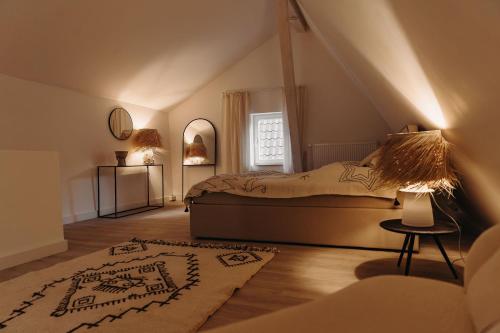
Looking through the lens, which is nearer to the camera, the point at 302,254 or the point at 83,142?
the point at 302,254

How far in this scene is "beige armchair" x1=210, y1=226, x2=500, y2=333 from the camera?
0.65 meters

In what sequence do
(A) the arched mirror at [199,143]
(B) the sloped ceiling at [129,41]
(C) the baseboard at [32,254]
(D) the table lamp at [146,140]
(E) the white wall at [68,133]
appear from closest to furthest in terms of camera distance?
(C) the baseboard at [32,254] → (B) the sloped ceiling at [129,41] → (E) the white wall at [68,133] → (D) the table lamp at [146,140] → (A) the arched mirror at [199,143]

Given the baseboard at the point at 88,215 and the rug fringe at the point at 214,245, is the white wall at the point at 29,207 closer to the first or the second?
Result: the rug fringe at the point at 214,245

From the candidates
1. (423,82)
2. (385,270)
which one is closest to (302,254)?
(385,270)

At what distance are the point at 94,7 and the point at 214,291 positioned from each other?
120 inches

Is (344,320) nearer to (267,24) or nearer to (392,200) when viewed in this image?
(392,200)

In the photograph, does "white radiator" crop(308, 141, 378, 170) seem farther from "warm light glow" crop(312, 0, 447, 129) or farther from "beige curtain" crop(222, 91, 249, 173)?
"warm light glow" crop(312, 0, 447, 129)

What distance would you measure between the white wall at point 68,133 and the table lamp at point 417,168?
3.73 metres

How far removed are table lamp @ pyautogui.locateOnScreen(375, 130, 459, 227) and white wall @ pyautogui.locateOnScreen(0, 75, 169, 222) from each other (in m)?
3.73

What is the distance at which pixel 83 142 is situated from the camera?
14.6 feet

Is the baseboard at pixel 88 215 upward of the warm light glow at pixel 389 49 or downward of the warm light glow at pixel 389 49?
downward

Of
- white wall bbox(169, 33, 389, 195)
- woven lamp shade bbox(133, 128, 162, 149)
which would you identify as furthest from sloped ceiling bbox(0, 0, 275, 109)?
woven lamp shade bbox(133, 128, 162, 149)

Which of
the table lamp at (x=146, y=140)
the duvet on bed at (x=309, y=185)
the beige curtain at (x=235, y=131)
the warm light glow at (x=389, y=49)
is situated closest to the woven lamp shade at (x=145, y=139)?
the table lamp at (x=146, y=140)

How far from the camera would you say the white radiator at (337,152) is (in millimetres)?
5355
